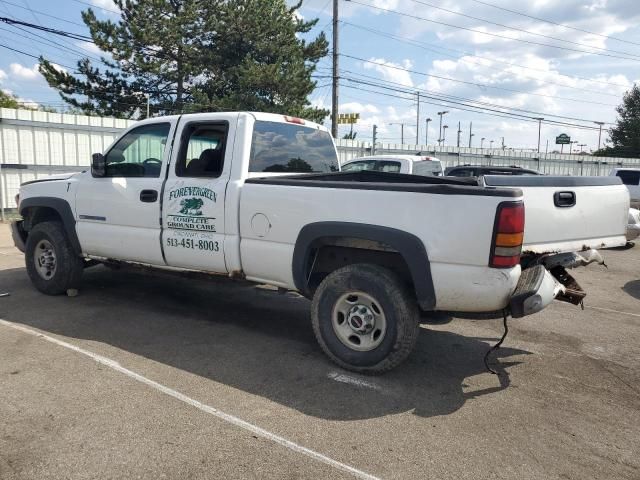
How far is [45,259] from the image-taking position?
6.37 metres

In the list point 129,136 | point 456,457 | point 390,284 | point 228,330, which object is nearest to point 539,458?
point 456,457

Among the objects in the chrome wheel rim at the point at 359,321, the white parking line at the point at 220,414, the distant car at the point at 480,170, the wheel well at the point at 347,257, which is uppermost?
the distant car at the point at 480,170

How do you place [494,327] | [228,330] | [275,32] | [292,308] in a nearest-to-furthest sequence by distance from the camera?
1. [228,330]
2. [494,327]
3. [292,308]
4. [275,32]

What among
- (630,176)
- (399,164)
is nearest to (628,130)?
(630,176)

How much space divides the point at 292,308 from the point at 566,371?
9.83ft

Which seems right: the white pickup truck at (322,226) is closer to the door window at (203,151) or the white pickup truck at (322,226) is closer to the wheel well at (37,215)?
the door window at (203,151)

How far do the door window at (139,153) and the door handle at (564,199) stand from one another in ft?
12.3

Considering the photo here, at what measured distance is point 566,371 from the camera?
4395 mm

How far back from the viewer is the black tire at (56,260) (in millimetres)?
6156

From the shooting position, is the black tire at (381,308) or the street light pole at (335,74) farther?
the street light pole at (335,74)

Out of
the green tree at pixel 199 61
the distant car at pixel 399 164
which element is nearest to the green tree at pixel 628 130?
the green tree at pixel 199 61

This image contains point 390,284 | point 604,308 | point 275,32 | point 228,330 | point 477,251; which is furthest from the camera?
point 275,32

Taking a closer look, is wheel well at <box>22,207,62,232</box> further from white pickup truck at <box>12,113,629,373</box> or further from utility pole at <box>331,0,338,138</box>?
utility pole at <box>331,0,338,138</box>

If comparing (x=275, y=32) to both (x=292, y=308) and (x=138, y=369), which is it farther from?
(x=138, y=369)
